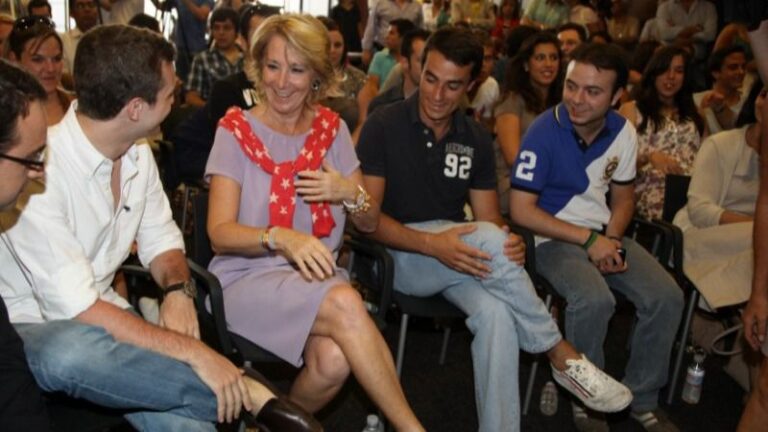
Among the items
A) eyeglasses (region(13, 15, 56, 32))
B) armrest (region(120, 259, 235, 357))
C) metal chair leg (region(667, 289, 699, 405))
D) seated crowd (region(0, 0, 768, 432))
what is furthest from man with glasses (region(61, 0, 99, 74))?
metal chair leg (region(667, 289, 699, 405))

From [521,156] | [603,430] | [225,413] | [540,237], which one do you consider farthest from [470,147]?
[225,413]

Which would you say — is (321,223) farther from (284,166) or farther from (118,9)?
(118,9)

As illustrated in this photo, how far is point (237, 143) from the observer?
2.36m

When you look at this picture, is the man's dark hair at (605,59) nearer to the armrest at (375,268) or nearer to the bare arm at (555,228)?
the bare arm at (555,228)

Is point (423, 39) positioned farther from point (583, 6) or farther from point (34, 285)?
point (583, 6)

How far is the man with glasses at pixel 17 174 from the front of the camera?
1483 mm

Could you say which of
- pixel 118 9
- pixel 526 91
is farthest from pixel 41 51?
pixel 118 9

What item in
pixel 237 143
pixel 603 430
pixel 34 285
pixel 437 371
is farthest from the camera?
pixel 437 371

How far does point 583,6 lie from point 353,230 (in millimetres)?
6389

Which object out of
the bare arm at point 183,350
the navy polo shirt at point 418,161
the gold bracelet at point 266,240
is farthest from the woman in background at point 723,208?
the bare arm at point 183,350

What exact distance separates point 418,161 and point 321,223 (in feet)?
1.75

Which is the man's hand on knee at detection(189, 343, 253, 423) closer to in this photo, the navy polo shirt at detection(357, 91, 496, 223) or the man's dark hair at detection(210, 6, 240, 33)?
the navy polo shirt at detection(357, 91, 496, 223)

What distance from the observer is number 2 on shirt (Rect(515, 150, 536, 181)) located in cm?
284

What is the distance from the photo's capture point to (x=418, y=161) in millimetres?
2795
